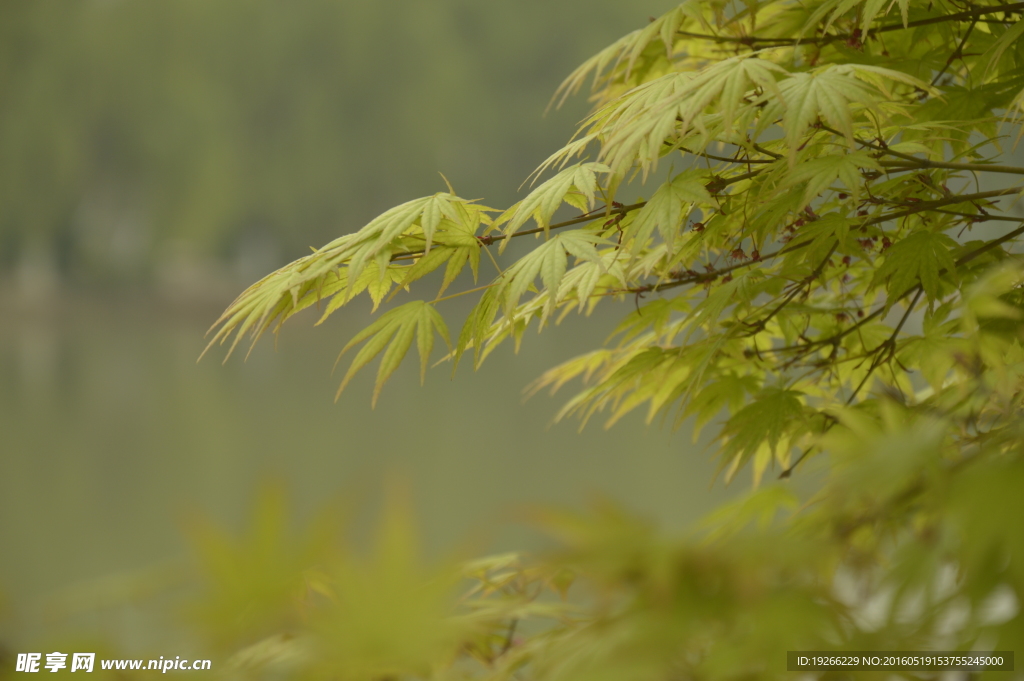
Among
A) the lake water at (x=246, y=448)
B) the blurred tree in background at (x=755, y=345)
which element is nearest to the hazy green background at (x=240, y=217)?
the lake water at (x=246, y=448)

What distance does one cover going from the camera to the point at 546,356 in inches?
288

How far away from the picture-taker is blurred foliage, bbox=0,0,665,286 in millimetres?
10578

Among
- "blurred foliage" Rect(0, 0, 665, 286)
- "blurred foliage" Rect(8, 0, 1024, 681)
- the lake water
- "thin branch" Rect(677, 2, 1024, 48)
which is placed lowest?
"blurred foliage" Rect(8, 0, 1024, 681)

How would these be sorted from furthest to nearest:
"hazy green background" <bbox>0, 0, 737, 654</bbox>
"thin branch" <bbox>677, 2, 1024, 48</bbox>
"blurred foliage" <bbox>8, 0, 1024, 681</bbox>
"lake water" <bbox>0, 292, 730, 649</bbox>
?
"hazy green background" <bbox>0, 0, 737, 654</bbox> < "lake water" <bbox>0, 292, 730, 649</bbox> < "thin branch" <bbox>677, 2, 1024, 48</bbox> < "blurred foliage" <bbox>8, 0, 1024, 681</bbox>

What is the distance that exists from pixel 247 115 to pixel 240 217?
200 cm

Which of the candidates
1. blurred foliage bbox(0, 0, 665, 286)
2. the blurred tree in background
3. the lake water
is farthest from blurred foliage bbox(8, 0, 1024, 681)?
blurred foliage bbox(0, 0, 665, 286)

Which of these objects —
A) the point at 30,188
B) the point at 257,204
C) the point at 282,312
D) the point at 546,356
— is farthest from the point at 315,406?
the point at 30,188

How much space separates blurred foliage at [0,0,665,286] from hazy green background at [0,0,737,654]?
0.04 metres

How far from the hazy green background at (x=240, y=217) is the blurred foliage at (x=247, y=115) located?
0.12 ft

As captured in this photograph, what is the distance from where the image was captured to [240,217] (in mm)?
11086

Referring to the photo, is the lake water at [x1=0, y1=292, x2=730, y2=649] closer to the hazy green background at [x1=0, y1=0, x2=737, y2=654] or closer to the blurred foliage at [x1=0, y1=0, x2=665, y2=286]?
the hazy green background at [x1=0, y1=0, x2=737, y2=654]

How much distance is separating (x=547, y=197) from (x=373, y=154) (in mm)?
12150

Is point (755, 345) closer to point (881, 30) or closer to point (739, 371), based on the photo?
Result: point (739, 371)

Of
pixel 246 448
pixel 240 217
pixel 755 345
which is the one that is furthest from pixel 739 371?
pixel 240 217
